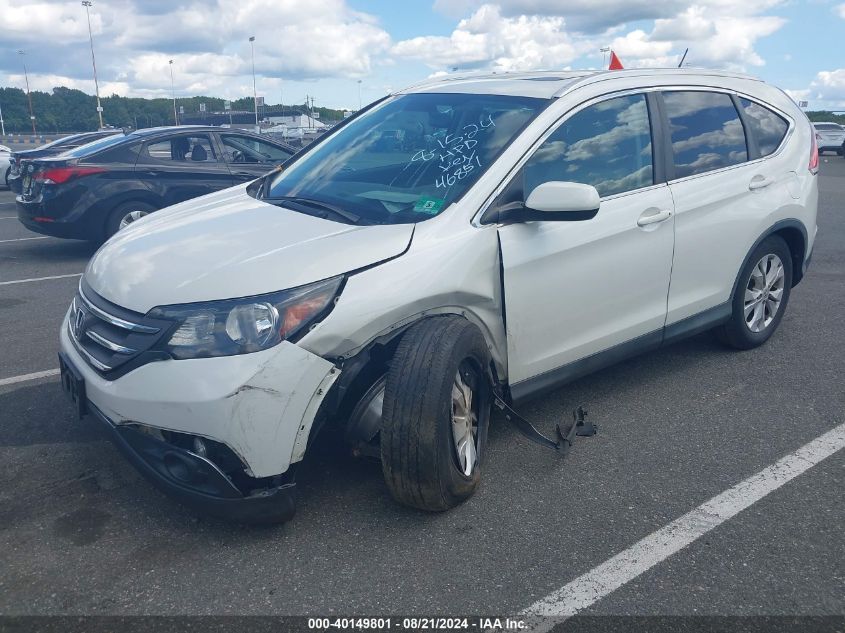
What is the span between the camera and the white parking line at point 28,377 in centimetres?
459

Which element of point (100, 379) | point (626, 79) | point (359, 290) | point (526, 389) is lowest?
point (526, 389)

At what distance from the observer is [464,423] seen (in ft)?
10.5

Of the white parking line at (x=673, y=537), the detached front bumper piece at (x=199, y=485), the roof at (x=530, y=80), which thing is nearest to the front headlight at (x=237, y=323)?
the detached front bumper piece at (x=199, y=485)

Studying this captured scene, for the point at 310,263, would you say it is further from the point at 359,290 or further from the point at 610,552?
the point at 610,552

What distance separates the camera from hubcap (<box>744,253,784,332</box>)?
485cm

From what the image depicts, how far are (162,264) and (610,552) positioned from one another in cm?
206

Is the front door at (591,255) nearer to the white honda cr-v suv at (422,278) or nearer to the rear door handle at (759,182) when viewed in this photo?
the white honda cr-v suv at (422,278)

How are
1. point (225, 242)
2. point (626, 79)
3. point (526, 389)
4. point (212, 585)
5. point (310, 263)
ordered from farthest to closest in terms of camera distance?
point (626, 79), point (526, 389), point (225, 242), point (310, 263), point (212, 585)

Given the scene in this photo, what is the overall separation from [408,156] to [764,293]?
2.67 m

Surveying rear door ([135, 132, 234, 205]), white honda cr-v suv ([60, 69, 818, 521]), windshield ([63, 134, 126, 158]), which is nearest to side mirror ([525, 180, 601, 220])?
white honda cr-v suv ([60, 69, 818, 521])

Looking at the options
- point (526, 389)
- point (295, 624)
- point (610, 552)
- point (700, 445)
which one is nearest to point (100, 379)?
point (295, 624)

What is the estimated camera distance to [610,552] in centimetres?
288

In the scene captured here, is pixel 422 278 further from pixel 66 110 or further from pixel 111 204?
pixel 66 110

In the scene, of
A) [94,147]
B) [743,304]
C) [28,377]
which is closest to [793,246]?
[743,304]
